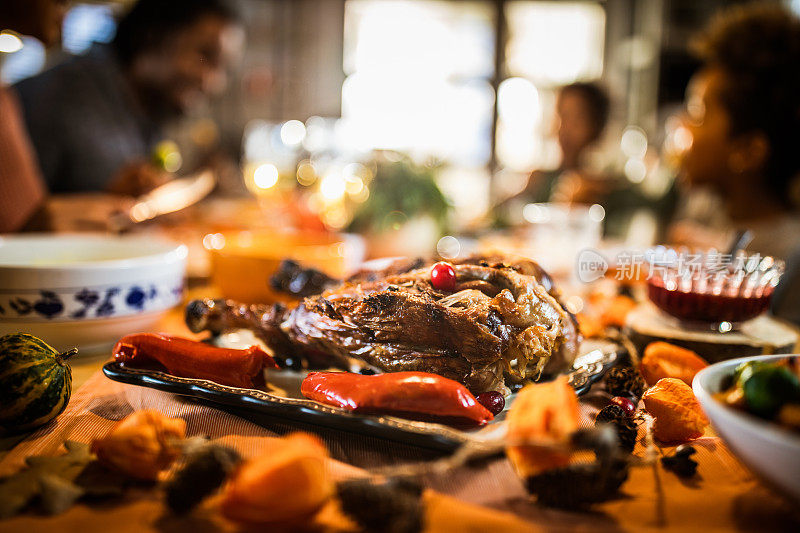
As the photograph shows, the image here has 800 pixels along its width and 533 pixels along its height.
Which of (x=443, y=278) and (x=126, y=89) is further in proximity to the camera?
(x=126, y=89)

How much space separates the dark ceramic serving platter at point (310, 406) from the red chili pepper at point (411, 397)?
2 centimetres

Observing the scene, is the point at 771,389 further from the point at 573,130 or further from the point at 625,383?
the point at 573,130

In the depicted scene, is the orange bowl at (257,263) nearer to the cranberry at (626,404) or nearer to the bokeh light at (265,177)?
the cranberry at (626,404)

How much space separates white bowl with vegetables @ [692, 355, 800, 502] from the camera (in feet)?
1.93

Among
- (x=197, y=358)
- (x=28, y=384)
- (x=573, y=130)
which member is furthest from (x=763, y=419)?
(x=573, y=130)

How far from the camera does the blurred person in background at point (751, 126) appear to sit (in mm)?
2848

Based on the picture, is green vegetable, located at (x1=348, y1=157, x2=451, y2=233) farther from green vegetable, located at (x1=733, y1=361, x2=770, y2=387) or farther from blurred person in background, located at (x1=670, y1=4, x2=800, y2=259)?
green vegetable, located at (x1=733, y1=361, x2=770, y2=387)

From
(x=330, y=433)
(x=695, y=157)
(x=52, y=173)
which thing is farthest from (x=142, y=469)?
(x=52, y=173)

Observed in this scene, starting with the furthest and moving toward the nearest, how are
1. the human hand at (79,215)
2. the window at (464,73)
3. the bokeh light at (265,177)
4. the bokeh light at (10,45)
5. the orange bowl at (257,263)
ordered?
the window at (464,73) < the bokeh light at (10,45) < the bokeh light at (265,177) < the human hand at (79,215) < the orange bowl at (257,263)

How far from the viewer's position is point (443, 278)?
1.00 m

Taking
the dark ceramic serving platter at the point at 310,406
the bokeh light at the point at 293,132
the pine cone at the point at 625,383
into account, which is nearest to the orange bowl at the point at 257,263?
the dark ceramic serving platter at the point at 310,406

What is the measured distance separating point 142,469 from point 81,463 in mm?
109

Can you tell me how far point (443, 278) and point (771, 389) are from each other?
20.1 inches

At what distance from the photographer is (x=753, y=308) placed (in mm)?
1209
